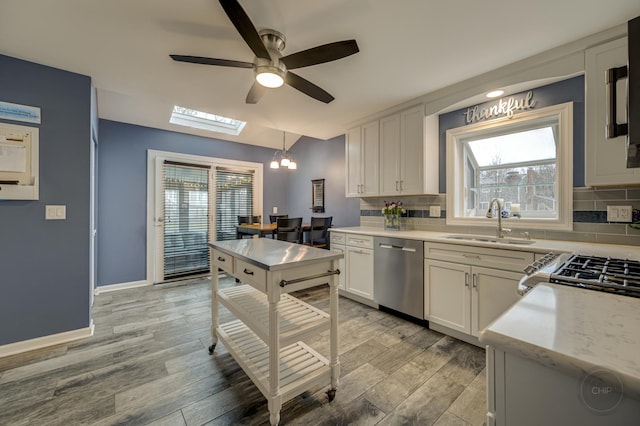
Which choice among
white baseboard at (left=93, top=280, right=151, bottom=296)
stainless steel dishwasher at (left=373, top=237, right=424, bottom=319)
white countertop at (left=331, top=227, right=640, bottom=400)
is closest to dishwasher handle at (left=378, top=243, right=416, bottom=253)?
stainless steel dishwasher at (left=373, top=237, right=424, bottom=319)

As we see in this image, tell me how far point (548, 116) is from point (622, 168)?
777mm

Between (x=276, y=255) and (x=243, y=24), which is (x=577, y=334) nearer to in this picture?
(x=276, y=255)

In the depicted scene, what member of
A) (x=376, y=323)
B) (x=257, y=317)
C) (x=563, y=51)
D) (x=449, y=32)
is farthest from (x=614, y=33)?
(x=257, y=317)

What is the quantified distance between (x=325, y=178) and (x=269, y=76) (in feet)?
10.6

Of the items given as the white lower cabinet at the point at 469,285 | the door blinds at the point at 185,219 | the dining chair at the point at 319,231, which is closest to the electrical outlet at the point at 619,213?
the white lower cabinet at the point at 469,285

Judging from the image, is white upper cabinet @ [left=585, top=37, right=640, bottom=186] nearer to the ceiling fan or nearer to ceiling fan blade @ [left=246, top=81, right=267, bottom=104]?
the ceiling fan

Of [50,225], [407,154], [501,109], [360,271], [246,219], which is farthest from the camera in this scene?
[246,219]

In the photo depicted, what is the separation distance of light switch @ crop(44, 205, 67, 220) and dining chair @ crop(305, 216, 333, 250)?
112 inches

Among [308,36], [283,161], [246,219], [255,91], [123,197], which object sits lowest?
[246,219]

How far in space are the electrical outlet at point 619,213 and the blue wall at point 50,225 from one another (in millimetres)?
4587

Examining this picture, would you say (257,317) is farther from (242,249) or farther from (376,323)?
(376,323)

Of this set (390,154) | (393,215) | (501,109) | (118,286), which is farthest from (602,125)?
(118,286)

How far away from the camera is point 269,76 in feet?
6.24

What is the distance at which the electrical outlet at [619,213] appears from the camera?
1976 millimetres
